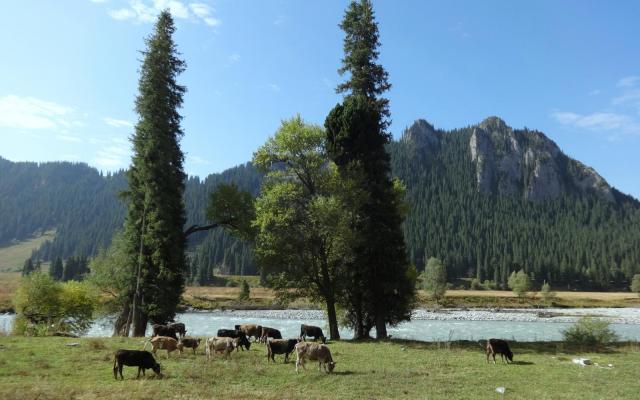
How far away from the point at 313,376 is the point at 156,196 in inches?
770

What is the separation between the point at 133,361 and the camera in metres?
16.1

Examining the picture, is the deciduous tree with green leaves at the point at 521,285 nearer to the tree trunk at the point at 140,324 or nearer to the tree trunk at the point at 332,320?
the tree trunk at the point at 332,320

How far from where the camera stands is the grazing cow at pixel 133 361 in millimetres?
15898

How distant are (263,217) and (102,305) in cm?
1626

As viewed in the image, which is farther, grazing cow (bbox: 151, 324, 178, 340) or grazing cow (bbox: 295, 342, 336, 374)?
grazing cow (bbox: 151, 324, 178, 340)

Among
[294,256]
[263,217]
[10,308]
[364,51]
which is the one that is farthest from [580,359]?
[10,308]

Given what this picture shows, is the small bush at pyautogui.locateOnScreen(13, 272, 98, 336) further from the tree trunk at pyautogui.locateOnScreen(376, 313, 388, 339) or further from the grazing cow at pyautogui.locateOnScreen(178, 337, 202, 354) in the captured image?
the tree trunk at pyautogui.locateOnScreen(376, 313, 388, 339)

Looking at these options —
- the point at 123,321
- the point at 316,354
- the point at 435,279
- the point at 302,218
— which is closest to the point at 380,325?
the point at 302,218

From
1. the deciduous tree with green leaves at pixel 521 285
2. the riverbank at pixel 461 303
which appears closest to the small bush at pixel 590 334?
the riverbank at pixel 461 303

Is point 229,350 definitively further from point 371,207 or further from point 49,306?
point 49,306

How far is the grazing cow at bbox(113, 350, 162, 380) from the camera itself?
52.2ft

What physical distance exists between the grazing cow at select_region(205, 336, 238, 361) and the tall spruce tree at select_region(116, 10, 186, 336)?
11.4m

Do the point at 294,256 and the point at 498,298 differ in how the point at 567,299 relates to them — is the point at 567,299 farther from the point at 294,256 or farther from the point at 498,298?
the point at 294,256

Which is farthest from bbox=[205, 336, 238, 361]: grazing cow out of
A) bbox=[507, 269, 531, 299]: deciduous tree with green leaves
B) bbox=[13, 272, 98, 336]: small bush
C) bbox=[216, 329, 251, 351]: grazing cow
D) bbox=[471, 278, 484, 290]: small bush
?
bbox=[471, 278, 484, 290]: small bush
